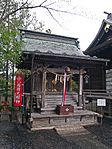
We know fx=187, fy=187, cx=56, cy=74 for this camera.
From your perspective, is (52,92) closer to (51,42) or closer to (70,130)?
(70,130)

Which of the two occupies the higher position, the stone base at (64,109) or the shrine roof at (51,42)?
the shrine roof at (51,42)

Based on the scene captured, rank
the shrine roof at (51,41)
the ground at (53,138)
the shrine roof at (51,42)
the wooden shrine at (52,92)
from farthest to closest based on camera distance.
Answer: the shrine roof at (51,41) → the shrine roof at (51,42) → the wooden shrine at (52,92) → the ground at (53,138)

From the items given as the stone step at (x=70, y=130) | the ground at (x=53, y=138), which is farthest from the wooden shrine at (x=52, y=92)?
the ground at (x=53, y=138)

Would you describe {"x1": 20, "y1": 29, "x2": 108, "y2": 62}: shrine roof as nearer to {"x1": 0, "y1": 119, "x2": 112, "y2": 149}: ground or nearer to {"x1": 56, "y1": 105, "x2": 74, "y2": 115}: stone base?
{"x1": 56, "y1": 105, "x2": 74, "y2": 115}: stone base

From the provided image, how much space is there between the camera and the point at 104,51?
51.6ft

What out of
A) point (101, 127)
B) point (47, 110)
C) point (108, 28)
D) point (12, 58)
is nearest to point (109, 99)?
point (101, 127)

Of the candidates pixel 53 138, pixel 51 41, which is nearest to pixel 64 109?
pixel 53 138

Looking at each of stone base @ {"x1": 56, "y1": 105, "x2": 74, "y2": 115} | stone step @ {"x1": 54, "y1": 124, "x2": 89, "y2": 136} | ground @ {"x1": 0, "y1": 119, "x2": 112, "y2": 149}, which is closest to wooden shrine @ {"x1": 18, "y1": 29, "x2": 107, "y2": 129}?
stone base @ {"x1": 56, "y1": 105, "x2": 74, "y2": 115}

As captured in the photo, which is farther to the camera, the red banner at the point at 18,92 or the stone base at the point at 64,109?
the red banner at the point at 18,92

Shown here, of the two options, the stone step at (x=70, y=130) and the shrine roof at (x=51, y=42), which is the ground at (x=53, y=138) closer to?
the stone step at (x=70, y=130)

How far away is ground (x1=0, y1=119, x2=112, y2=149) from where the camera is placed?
7.30m

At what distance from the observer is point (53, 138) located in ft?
27.6

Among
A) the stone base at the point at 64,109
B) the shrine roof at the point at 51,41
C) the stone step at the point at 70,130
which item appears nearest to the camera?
the stone step at the point at 70,130

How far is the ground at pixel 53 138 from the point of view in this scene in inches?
287
